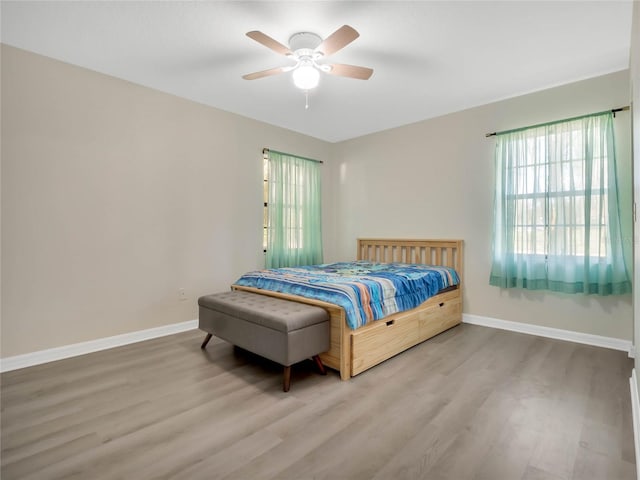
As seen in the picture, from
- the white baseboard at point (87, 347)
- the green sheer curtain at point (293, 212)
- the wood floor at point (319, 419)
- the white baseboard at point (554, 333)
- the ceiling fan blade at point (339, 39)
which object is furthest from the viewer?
the green sheer curtain at point (293, 212)

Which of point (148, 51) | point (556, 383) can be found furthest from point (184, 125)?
point (556, 383)

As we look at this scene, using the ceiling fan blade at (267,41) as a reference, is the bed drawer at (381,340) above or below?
below

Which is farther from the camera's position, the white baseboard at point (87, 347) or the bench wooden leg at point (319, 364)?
the white baseboard at point (87, 347)

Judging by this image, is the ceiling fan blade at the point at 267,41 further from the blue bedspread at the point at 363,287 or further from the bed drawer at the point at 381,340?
the bed drawer at the point at 381,340

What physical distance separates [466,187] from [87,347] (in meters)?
4.36

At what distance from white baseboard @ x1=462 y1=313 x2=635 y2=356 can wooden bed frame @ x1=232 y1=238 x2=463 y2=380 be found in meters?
0.25

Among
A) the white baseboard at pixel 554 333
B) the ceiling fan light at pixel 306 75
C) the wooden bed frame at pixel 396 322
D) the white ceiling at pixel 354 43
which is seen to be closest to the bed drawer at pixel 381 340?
the wooden bed frame at pixel 396 322

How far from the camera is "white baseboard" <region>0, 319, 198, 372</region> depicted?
8.55 feet

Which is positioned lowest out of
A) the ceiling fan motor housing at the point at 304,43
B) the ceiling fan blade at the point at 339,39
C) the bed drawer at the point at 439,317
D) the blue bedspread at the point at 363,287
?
the bed drawer at the point at 439,317

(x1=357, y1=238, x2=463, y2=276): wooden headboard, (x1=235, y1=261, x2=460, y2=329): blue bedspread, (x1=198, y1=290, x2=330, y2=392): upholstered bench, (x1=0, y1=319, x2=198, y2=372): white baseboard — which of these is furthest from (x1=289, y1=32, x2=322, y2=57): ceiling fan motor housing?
(x1=0, y1=319, x2=198, y2=372): white baseboard

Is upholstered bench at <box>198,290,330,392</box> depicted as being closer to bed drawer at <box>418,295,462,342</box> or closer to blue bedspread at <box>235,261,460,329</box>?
blue bedspread at <box>235,261,460,329</box>

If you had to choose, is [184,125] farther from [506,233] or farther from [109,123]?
[506,233]

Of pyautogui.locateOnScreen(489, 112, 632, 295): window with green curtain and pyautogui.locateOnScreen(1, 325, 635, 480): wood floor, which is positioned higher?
pyautogui.locateOnScreen(489, 112, 632, 295): window with green curtain

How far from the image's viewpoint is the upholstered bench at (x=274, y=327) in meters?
2.23
